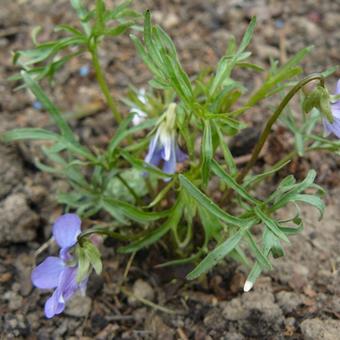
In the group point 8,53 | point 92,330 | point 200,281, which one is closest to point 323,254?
point 200,281

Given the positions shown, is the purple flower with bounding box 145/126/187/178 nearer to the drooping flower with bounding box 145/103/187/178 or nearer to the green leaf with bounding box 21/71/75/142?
the drooping flower with bounding box 145/103/187/178

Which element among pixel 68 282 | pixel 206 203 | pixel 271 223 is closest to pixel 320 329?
pixel 271 223

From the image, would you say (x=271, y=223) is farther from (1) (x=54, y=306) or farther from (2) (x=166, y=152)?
(1) (x=54, y=306)

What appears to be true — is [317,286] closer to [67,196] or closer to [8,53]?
[67,196]

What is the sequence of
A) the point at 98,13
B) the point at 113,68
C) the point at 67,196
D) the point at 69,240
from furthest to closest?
the point at 113,68
the point at 67,196
the point at 98,13
the point at 69,240

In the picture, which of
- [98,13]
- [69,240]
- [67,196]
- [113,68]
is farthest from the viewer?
[113,68]

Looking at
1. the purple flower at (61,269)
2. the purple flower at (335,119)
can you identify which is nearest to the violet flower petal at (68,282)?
the purple flower at (61,269)

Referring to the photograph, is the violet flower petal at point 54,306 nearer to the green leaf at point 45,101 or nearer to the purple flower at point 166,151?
the purple flower at point 166,151
